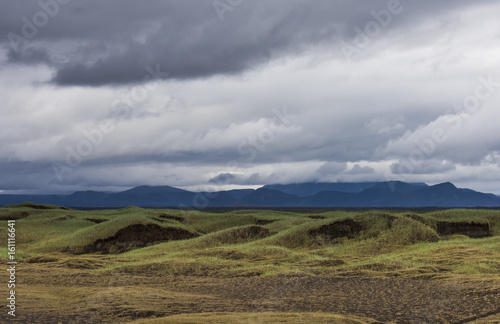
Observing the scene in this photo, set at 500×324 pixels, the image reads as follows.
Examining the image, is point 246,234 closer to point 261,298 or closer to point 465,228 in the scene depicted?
point 261,298

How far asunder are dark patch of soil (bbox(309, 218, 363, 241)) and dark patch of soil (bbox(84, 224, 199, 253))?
37.7 ft

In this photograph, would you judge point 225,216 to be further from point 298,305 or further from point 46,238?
point 298,305

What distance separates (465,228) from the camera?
1452 inches

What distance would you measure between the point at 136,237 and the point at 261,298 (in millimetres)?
Answer: 21820

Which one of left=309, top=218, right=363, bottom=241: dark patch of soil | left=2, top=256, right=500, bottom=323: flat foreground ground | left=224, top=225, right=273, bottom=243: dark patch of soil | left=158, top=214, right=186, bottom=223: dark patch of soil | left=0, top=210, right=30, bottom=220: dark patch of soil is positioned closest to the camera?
left=2, top=256, right=500, bottom=323: flat foreground ground

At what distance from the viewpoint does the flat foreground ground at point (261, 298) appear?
11.0 meters

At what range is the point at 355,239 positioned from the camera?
2833 centimetres

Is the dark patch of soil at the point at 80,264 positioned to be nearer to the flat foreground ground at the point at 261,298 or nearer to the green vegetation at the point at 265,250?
the green vegetation at the point at 265,250

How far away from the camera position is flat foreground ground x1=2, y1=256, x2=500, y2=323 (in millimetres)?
10977

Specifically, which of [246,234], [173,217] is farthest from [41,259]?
[173,217]

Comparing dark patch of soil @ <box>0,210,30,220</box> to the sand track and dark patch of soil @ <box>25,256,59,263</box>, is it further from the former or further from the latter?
the sand track

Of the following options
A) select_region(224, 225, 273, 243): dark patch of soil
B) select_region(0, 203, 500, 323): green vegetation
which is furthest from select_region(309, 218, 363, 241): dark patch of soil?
select_region(224, 225, 273, 243): dark patch of soil

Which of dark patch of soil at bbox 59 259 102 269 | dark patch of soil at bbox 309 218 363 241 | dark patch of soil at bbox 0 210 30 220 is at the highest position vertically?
dark patch of soil at bbox 0 210 30 220

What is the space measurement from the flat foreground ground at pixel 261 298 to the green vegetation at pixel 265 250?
0.85ft
